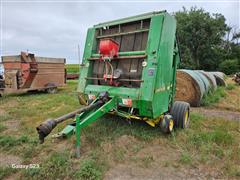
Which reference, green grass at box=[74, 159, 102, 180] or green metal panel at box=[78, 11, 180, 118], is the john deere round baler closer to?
green metal panel at box=[78, 11, 180, 118]

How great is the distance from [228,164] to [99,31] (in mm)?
3465

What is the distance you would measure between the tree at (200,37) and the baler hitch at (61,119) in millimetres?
23039

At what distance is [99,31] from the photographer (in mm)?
4051

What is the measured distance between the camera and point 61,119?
2.47 meters

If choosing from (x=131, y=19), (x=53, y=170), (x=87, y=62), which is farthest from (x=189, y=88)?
(x=53, y=170)

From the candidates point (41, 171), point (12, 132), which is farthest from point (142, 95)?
point (12, 132)

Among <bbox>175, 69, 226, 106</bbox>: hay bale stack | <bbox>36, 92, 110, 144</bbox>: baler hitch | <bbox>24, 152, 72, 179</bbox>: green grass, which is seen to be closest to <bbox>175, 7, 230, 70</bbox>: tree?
<bbox>175, 69, 226, 106</bbox>: hay bale stack

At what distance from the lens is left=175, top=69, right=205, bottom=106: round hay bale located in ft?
20.0

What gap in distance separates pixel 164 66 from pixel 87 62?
1660mm

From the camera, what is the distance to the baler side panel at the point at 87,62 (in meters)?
3.84

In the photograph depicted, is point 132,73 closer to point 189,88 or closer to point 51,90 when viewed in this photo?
point 189,88

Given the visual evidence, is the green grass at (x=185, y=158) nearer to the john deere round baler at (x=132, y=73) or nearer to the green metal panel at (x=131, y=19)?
the john deere round baler at (x=132, y=73)

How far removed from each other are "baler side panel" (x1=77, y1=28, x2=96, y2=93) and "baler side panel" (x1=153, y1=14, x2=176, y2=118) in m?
1.56

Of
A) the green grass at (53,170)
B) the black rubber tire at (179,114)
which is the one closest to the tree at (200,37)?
the black rubber tire at (179,114)
